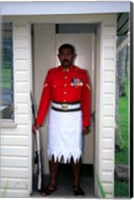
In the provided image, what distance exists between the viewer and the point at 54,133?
3.33 m

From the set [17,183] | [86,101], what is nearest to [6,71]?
[86,101]

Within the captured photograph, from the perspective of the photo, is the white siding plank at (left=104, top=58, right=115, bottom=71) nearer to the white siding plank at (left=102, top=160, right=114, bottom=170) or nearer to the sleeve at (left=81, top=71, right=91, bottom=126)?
the sleeve at (left=81, top=71, right=91, bottom=126)

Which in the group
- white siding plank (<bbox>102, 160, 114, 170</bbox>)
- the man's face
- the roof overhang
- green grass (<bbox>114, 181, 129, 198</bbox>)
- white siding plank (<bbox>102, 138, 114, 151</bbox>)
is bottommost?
green grass (<bbox>114, 181, 129, 198</bbox>)

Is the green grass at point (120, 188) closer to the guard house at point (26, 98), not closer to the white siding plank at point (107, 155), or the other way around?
the guard house at point (26, 98)

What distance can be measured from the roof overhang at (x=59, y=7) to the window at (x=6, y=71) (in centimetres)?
46

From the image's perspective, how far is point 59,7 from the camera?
255 centimetres

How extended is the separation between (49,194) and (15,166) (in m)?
0.48

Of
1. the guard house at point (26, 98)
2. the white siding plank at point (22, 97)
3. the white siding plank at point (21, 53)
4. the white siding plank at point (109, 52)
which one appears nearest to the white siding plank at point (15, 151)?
the guard house at point (26, 98)

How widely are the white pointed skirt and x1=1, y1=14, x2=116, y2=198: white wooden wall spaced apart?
0.65 feet

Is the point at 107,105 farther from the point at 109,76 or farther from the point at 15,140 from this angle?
the point at 15,140

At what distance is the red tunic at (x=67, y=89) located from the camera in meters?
3.20

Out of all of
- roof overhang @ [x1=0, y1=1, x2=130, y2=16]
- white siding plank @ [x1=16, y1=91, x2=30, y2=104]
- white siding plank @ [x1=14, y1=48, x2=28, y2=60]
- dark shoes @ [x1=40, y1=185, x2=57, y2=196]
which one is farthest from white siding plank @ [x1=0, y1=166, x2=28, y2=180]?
roof overhang @ [x1=0, y1=1, x2=130, y2=16]

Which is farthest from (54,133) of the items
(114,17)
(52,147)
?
(114,17)

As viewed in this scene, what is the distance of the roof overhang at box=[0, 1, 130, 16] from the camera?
2.48 meters
